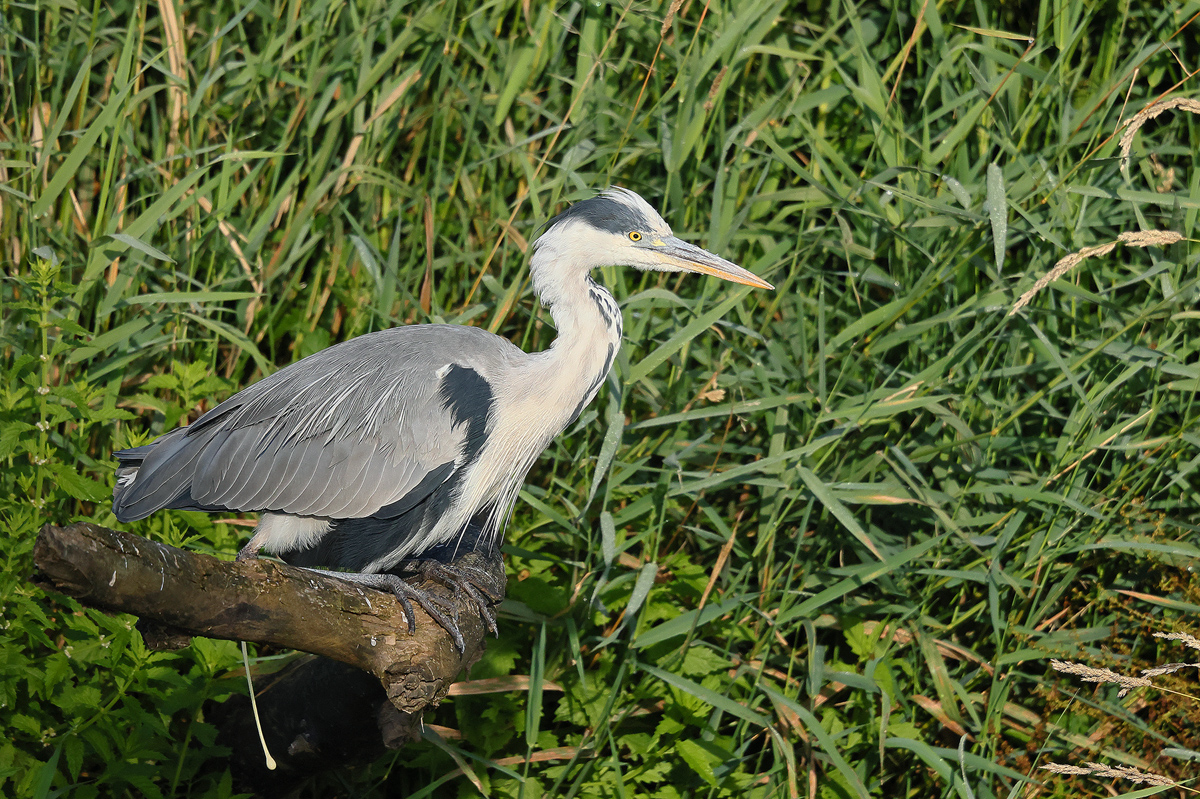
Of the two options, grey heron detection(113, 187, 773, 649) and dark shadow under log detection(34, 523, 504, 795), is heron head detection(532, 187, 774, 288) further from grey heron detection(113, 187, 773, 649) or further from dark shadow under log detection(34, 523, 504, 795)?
dark shadow under log detection(34, 523, 504, 795)

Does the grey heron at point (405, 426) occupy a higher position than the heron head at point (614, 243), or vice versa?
the heron head at point (614, 243)

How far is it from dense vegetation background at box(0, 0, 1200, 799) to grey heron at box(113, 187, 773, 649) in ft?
0.57

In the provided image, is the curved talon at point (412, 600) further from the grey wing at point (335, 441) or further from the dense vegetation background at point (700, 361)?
the dense vegetation background at point (700, 361)

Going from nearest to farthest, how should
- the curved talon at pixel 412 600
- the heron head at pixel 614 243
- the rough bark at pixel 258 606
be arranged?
the rough bark at pixel 258 606 → the curved talon at pixel 412 600 → the heron head at pixel 614 243

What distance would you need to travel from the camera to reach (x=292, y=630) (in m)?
1.76

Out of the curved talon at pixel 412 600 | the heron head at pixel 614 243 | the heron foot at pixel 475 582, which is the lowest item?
the heron foot at pixel 475 582

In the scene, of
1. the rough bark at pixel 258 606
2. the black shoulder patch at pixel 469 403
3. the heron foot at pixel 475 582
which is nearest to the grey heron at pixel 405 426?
the black shoulder patch at pixel 469 403

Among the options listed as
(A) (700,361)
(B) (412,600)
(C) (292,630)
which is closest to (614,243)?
(A) (700,361)

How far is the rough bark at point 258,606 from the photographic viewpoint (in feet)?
4.55

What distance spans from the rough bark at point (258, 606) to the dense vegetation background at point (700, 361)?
0.56 metres

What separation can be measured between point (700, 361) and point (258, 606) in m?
1.74

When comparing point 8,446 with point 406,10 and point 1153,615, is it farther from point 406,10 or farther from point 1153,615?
point 1153,615

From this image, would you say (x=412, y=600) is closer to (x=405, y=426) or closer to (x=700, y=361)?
(x=405, y=426)

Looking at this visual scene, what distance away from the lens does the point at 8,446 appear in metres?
2.34
